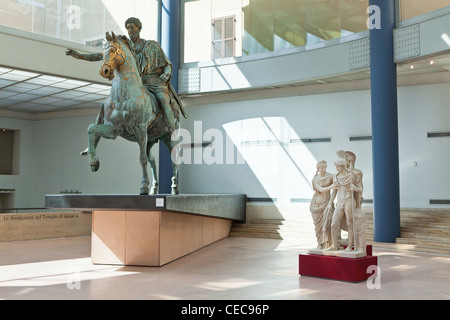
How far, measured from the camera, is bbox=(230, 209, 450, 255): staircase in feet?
40.9

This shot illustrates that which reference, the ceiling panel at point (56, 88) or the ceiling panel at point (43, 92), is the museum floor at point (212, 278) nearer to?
the ceiling panel at point (56, 88)

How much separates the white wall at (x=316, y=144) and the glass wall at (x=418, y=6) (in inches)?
119

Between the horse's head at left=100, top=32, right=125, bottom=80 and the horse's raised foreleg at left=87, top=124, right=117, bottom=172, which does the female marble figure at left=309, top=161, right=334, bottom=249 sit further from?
the horse's head at left=100, top=32, right=125, bottom=80

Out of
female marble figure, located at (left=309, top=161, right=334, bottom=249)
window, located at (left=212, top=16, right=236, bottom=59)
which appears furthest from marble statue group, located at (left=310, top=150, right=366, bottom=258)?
window, located at (left=212, top=16, right=236, bottom=59)

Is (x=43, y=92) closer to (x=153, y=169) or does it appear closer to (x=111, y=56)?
(x=153, y=169)

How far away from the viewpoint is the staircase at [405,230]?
490 inches

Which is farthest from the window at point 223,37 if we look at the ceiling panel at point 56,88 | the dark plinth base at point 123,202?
the dark plinth base at point 123,202

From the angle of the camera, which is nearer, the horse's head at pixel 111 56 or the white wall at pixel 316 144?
the horse's head at pixel 111 56

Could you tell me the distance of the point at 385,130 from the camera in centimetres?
1332

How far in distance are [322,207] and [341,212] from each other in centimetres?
46

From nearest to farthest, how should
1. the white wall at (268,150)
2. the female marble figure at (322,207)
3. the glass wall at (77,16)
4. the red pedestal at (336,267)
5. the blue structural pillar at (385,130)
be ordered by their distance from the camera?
1. the red pedestal at (336,267)
2. the female marble figure at (322,207)
3. the blue structural pillar at (385,130)
4. the glass wall at (77,16)
5. the white wall at (268,150)

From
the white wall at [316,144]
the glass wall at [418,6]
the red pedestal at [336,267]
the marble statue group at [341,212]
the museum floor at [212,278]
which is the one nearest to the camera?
the museum floor at [212,278]

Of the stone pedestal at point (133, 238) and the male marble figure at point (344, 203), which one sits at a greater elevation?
the male marble figure at point (344, 203)

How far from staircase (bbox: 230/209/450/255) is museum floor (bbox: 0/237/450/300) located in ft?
3.12
